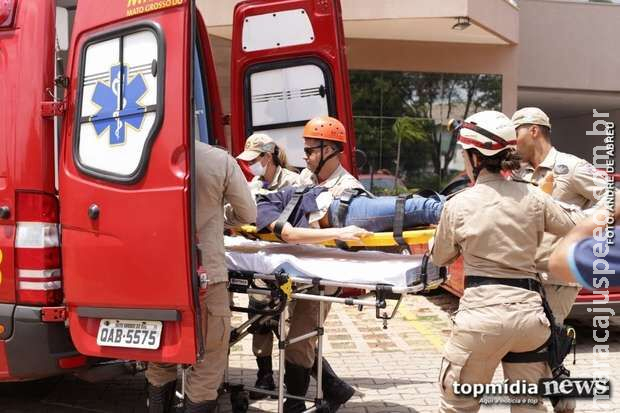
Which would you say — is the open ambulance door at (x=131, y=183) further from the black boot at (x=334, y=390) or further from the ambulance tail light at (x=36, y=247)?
the black boot at (x=334, y=390)

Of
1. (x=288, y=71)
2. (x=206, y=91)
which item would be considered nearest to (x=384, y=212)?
(x=206, y=91)

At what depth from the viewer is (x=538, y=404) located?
2861mm

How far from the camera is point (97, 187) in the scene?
3.29m

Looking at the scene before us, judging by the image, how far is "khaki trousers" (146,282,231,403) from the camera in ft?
11.3

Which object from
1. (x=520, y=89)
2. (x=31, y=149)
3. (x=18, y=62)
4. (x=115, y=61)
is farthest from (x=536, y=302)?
(x=520, y=89)

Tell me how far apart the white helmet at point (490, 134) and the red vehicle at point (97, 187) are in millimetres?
1258

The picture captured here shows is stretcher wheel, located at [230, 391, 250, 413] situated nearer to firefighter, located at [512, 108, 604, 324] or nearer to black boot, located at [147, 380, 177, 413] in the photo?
black boot, located at [147, 380, 177, 413]

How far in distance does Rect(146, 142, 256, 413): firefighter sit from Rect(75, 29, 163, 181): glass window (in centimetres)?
35

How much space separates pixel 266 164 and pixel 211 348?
5.07 feet

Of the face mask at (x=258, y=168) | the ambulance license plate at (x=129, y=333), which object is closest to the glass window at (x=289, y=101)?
the face mask at (x=258, y=168)

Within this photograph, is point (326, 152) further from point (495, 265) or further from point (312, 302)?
point (495, 265)

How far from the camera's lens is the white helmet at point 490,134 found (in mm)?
2939

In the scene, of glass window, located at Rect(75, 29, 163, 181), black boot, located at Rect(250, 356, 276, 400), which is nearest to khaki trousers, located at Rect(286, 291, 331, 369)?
black boot, located at Rect(250, 356, 276, 400)

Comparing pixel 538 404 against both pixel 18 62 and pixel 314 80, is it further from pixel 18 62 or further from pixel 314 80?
pixel 314 80
